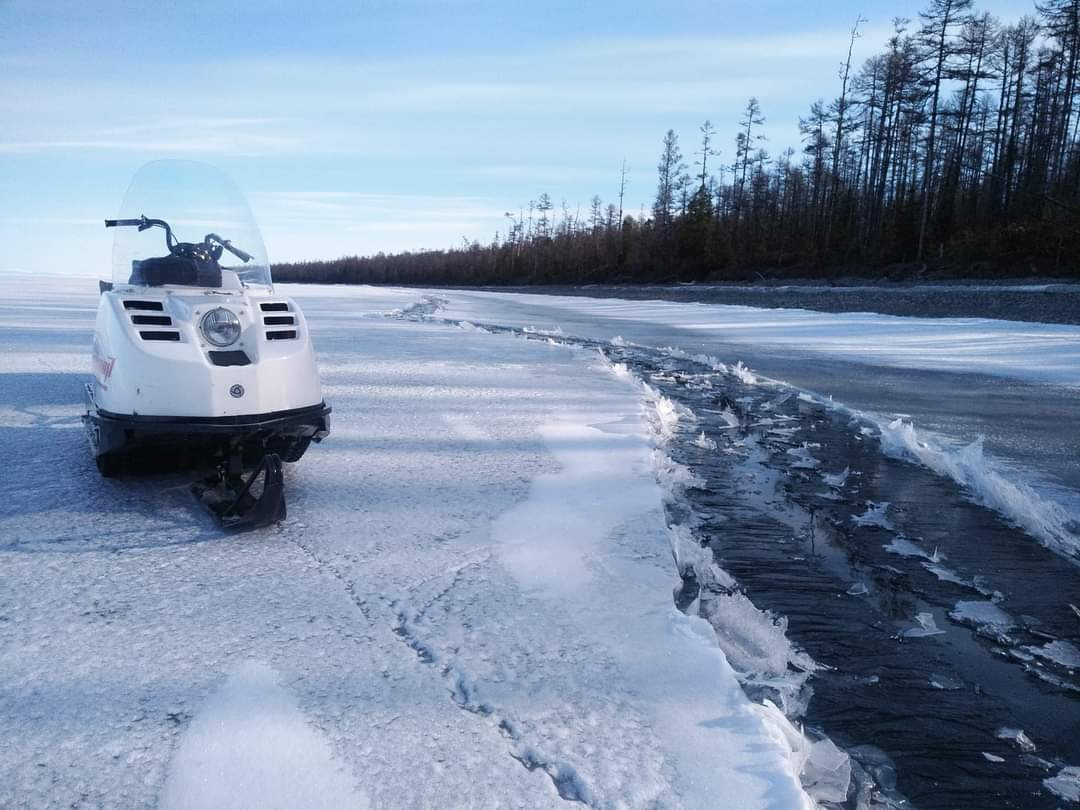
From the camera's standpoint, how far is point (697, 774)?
83.1 inches

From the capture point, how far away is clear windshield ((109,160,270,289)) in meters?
4.43

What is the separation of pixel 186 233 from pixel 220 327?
1.12 meters

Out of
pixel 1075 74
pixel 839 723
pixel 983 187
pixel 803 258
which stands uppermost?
pixel 1075 74

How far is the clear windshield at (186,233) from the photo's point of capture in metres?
4.43

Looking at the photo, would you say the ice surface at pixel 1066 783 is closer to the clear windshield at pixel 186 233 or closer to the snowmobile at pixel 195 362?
the snowmobile at pixel 195 362

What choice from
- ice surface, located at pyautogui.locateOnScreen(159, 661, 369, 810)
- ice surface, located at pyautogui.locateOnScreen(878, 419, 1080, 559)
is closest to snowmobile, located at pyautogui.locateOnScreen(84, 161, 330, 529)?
ice surface, located at pyautogui.locateOnScreen(159, 661, 369, 810)

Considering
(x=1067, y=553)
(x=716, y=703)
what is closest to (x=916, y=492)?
(x=1067, y=553)

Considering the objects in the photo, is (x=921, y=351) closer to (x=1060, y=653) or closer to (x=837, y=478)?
(x=837, y=478)

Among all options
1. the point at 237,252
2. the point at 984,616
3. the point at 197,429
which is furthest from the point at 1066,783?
the point at 237,252

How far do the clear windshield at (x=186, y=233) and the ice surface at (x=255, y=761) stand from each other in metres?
2.82

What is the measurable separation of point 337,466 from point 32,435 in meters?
2.23

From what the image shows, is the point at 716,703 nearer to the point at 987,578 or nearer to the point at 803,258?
the point at 987,578

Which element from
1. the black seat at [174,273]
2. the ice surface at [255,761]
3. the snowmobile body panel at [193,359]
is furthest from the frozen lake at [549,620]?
the black seat at [174,273]

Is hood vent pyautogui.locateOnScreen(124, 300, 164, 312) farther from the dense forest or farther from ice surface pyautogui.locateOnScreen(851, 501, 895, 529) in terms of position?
the dense forest
